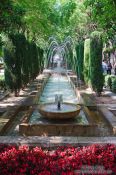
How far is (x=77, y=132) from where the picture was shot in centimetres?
1038

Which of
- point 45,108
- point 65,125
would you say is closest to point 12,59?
point 45,108

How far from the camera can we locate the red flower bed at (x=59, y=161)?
7.01 metres

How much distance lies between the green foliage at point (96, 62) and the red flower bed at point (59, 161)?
11.2 metres

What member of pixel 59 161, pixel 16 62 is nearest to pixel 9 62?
pixel 16 62

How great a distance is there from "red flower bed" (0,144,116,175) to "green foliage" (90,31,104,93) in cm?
1120

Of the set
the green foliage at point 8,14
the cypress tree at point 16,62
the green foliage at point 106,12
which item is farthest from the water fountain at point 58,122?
the green foliage at point 106,12

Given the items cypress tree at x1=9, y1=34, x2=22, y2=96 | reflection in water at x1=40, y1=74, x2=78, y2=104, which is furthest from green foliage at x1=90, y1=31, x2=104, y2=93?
cypress tree at x1=9, y1=34, x2=22, y2=96

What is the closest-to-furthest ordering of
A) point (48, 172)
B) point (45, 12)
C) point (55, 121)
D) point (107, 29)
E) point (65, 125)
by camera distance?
point (48, 172), point (65, 125), point (55, 121), point (107, 29), point (45, 12)

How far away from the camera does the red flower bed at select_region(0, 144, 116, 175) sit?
7.01 metres

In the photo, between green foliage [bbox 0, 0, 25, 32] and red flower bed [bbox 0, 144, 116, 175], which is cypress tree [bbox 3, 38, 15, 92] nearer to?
green foliage [bbox 0, 0, 25, 32]

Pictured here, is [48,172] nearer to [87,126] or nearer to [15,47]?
[87,126]

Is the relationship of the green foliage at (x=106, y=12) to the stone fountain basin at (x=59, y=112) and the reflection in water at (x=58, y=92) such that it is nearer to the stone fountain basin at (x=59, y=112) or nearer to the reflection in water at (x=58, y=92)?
the reflection in water at (x=58, y=92)

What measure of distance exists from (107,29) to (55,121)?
806 cm

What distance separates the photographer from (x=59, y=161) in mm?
7336
